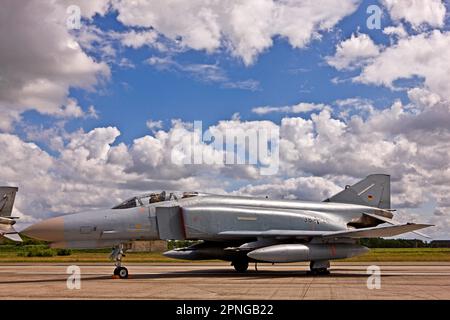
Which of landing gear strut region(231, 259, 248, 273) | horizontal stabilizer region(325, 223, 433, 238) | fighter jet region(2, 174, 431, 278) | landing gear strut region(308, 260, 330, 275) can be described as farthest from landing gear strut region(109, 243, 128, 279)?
horizontal stabilizer region(325, 223, 433, 238)

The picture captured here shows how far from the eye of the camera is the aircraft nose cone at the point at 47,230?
17.1 meters

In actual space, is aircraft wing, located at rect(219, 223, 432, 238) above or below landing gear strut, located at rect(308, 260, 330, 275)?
above

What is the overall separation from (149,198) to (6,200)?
82.9 feet

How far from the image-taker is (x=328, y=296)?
11.4 meters

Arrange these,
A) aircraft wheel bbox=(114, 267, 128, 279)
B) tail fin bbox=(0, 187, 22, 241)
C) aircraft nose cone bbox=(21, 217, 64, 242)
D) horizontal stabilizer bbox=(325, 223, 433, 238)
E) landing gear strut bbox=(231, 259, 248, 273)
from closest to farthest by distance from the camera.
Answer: aircraft nose cone bbox=(21, 217, 64, 242), aircraft wheel bbox=(114, 267, 128, 279), horizontal stabilizer bbox=(325, 223, 433, 238), landing gear strut bbox=(231, 259, 248, 273), tail fin bbox=(0, 187, 22, 241)

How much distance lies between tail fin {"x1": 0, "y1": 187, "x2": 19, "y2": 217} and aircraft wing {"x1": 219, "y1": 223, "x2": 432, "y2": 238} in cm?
2613

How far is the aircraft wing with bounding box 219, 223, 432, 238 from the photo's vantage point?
743 inches

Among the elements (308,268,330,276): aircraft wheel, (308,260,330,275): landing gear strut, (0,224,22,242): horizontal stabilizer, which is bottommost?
(308,268,330,276): aircraft wheel

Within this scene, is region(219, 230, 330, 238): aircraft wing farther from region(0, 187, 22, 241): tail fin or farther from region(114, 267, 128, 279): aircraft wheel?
region(0, 187, 22, 241): tail fin

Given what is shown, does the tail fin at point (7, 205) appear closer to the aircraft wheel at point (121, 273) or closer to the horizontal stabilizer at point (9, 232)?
the horizontal stabilizer at point (9, 232)

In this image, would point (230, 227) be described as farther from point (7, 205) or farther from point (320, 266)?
point (7, 205)
